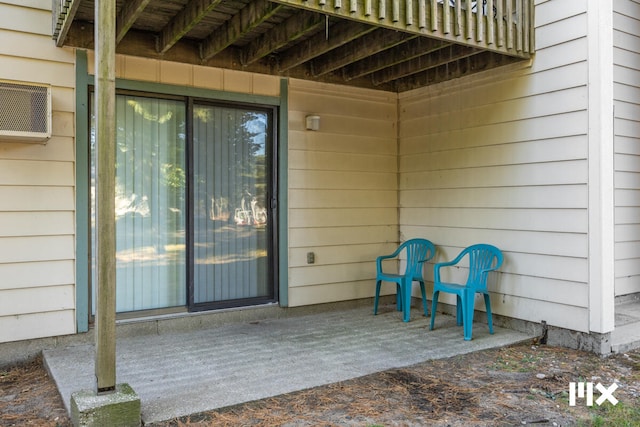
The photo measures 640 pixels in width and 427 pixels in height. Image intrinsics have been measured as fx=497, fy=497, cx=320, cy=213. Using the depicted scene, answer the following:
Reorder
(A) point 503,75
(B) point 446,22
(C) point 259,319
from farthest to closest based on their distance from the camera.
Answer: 1. (C) point 259,319
2. (A) point 503,75
3. (B) point 446,22

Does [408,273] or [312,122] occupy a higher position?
[312,122]

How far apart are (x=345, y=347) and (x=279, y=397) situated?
105 cm

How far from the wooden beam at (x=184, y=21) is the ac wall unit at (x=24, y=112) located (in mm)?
926

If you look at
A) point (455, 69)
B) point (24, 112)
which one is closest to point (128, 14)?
point (24, 112)

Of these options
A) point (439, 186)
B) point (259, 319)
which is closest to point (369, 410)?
point (259, 319)

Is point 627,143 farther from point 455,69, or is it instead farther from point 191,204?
point 191,204

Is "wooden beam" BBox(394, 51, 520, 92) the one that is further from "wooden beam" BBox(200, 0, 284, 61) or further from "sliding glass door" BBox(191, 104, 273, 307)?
"wooden beam" BBox(200, 0, 284, 61)

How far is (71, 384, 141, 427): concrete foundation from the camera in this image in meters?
2.33

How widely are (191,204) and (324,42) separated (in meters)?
1.76

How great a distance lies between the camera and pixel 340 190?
5051mm

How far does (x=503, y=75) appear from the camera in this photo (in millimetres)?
4250

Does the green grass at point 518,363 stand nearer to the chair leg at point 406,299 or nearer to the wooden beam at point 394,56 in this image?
the chair leg at point 406,299

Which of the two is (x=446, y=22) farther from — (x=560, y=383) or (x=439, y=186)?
(x=560, y=383)

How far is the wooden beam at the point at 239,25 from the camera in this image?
3.24m
